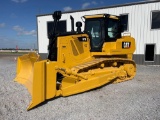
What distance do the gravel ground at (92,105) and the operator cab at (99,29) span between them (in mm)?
1734

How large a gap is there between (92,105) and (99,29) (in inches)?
128

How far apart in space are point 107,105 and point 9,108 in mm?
2547

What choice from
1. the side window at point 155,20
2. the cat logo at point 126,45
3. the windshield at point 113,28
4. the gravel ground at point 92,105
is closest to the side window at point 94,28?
the windshield at point 113,28

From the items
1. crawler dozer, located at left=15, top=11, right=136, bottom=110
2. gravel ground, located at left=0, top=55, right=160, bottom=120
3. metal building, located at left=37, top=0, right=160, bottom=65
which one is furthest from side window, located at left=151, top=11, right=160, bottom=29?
gravel ground, located at left=0, top=55, right=160, bottom=120

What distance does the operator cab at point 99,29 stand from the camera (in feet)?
23.2

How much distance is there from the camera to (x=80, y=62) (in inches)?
260

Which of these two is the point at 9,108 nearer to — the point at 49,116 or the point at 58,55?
the point at 49,116

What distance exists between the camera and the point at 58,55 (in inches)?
241

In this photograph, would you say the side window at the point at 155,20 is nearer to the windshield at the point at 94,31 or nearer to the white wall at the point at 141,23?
the white wall at the point at 141,23

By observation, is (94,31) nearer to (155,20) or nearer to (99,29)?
(99,29)

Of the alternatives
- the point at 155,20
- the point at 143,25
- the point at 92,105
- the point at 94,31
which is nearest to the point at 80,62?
the point at 94,31

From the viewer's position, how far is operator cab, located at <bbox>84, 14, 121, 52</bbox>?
7.09 meters

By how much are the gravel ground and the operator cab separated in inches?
68.2

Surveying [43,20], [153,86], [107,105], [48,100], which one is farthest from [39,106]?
[43,20]
